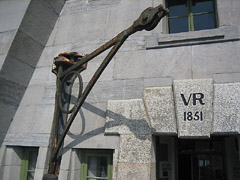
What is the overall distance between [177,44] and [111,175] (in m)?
2.54

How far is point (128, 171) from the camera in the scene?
11.7ft

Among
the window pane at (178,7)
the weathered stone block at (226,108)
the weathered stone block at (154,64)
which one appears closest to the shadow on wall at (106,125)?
the weathered stone block at (154,64)

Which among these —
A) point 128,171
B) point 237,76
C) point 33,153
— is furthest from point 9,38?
point 237,76

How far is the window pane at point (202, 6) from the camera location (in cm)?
437

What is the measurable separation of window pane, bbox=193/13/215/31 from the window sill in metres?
0.46

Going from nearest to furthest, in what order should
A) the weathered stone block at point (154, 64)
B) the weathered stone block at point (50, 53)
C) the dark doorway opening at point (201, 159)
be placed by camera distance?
1. the weathered stone block at point (154, 64)
2. the weathered stone block at point (50, 53)
3. the dark doorway opening at point (201, 159)

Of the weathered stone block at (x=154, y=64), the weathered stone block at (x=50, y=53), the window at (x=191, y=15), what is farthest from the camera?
the weathered stone block at (x=50, y=53)

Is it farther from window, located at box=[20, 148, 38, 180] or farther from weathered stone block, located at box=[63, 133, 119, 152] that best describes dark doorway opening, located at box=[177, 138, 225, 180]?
window, located at box=[20, 148, 38, 180]

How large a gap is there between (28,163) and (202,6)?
15.1 feet

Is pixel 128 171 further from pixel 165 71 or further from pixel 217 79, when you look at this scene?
pixel 217 79

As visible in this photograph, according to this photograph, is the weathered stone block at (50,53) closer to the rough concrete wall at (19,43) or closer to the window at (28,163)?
the rough concrete wall at (19,43)

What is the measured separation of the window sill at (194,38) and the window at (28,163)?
305 cm

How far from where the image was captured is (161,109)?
3695 millimetres

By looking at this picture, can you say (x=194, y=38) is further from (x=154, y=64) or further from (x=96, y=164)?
(x=96, y=164)
